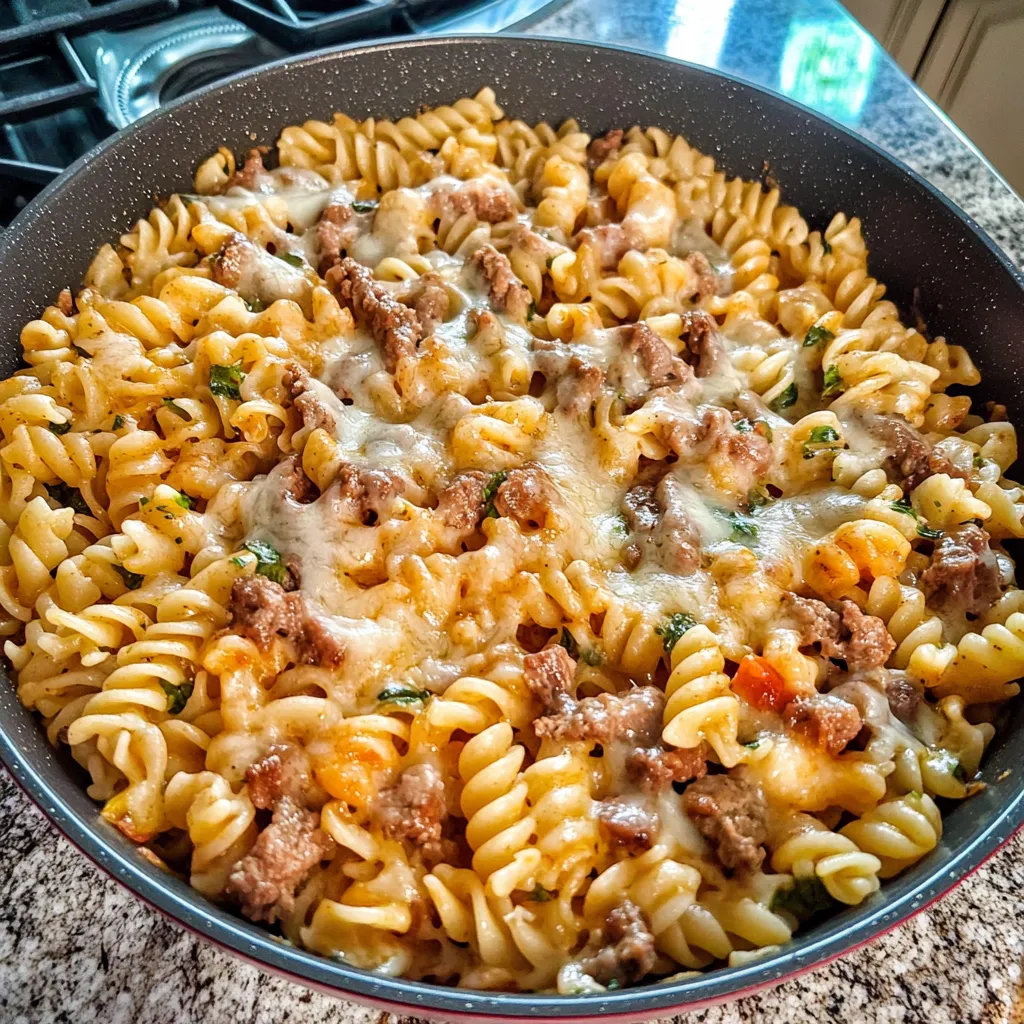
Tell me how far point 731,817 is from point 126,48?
3118 mm

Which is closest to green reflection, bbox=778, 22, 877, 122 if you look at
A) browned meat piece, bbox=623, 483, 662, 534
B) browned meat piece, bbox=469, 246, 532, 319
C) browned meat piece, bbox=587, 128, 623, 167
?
browned meat piece, bbox=587, 128, 623, 167

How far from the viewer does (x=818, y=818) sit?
6.71 feet

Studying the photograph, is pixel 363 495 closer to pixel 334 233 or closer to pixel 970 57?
pixel 334 233

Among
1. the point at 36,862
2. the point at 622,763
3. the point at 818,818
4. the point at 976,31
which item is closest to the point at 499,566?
the point at 622,763

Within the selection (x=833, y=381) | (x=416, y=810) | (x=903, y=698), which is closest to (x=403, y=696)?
(x=416, y=810)

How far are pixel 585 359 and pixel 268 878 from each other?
59.8 inches

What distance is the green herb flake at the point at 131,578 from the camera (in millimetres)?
2273

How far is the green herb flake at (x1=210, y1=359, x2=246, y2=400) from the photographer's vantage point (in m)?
2.47

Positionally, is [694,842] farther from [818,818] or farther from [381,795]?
[381,795]

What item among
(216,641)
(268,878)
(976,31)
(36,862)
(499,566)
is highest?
(976,31)

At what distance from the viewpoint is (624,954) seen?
1740 mm

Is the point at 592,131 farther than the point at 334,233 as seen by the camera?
Yes

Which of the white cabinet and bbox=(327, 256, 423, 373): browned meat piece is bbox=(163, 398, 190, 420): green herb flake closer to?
bbox=(327, 256, 423, 373): browned meat piece

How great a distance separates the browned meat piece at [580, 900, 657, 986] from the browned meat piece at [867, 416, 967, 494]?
134 cm
